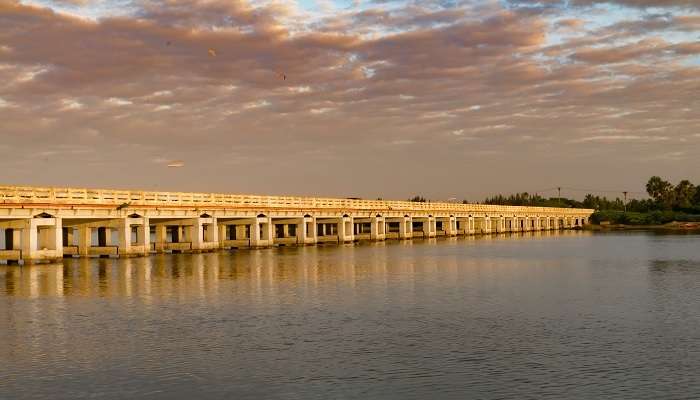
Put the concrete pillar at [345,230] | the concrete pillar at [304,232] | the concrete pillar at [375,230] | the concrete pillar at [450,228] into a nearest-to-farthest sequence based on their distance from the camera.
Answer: the concrete pillar at [304,232] < the concrete pillar at [345,230] < the concrete pillar at [375,230] < the concrete pillar at [450,228]

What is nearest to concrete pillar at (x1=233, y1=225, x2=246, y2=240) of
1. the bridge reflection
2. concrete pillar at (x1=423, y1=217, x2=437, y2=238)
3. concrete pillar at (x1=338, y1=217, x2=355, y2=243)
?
concrete pillar at (x1=338, y1=217, x2=355, y2=243)

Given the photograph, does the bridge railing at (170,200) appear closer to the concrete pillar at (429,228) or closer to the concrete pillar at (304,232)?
the concrete pillar at (304,232)

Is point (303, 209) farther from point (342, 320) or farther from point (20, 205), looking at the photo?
point (342, 320)

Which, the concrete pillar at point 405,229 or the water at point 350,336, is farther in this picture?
the concrete pillar at point 405,229

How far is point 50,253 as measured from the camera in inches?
2527

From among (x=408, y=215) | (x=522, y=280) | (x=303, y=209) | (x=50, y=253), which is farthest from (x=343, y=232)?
(x=522, y=280)

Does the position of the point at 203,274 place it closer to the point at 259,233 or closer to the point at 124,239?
the point at 124,239

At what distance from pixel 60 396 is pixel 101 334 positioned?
366 inches

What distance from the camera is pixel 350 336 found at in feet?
93.7

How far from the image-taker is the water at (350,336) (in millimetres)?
21000

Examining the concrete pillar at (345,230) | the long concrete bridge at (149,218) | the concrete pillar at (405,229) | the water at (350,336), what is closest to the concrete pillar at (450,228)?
the concrete pillar at (405,229)

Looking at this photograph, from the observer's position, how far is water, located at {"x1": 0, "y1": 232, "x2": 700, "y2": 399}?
827 inches

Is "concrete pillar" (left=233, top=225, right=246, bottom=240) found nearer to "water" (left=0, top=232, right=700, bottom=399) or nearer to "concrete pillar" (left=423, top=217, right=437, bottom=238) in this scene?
"water" (left=0, top=232, right=700, bottom=399)

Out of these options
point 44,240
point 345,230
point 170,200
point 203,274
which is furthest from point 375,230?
point 203,274
